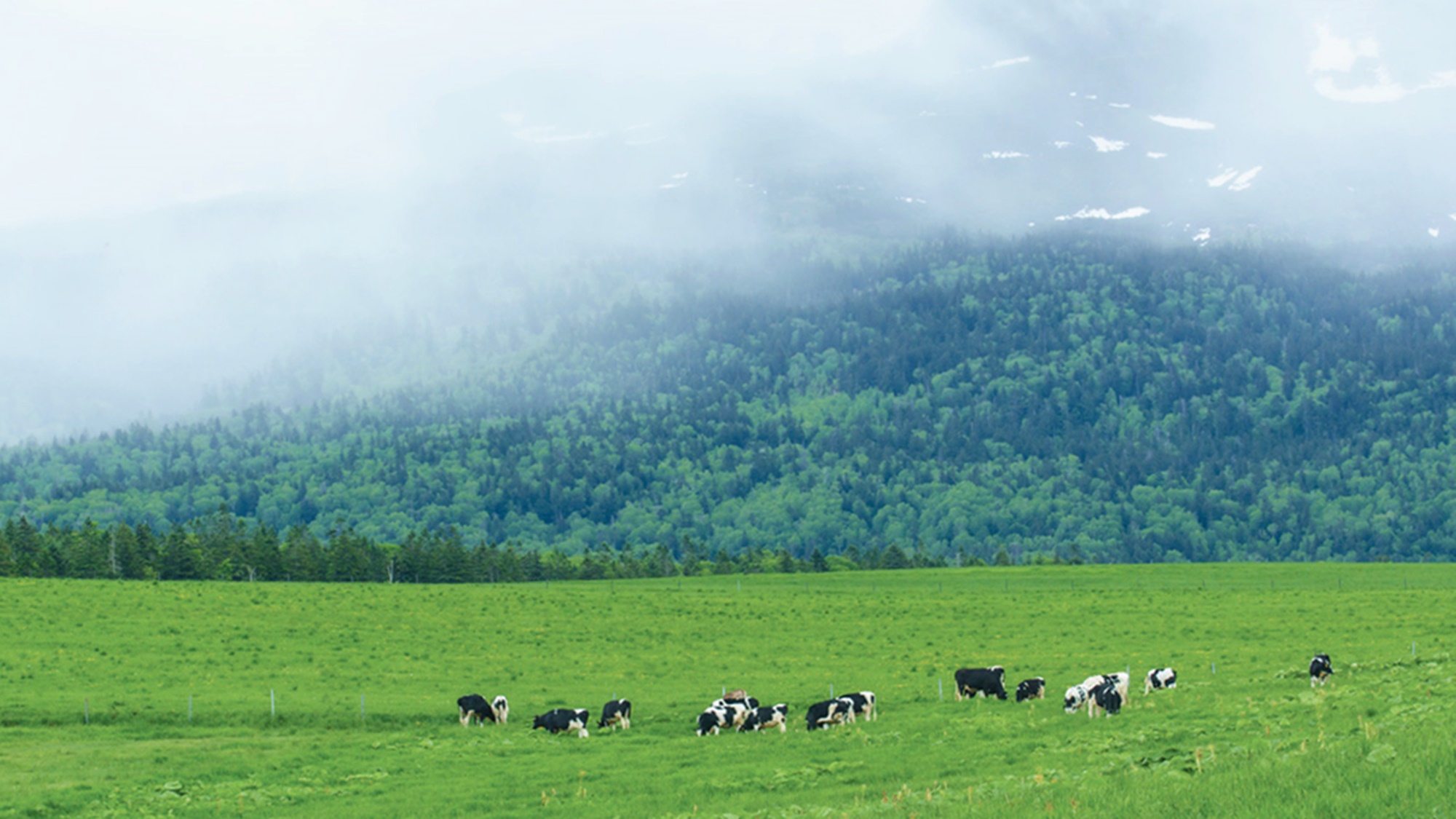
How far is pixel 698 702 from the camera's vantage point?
42656mm

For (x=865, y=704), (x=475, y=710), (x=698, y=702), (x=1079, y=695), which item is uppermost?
(x=1079, y=695)

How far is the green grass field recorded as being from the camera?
1892 cm

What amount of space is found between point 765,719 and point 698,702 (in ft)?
24.0

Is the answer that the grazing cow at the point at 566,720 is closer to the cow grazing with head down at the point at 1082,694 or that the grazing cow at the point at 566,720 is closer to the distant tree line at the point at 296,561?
the cow grazing with head down at the point at 1082,694

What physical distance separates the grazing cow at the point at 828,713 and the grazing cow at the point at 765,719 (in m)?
0.77

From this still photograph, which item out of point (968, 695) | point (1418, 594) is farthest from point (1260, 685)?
point (1418, 594)

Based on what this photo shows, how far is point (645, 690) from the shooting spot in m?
46.2

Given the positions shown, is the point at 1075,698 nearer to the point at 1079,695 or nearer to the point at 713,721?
the point at 1079,695

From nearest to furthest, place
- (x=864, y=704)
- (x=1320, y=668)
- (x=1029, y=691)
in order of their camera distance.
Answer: (x=864, y=704)
(x=1320, y=668)
(x=1029, y=691)

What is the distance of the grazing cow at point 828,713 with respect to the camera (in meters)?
35.4

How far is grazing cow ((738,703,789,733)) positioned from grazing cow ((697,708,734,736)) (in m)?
0.45

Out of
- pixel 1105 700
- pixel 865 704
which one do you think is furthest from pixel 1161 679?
pixel 865 704

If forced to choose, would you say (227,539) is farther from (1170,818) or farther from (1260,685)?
(1170,818)

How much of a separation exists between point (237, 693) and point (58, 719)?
20.1ft
